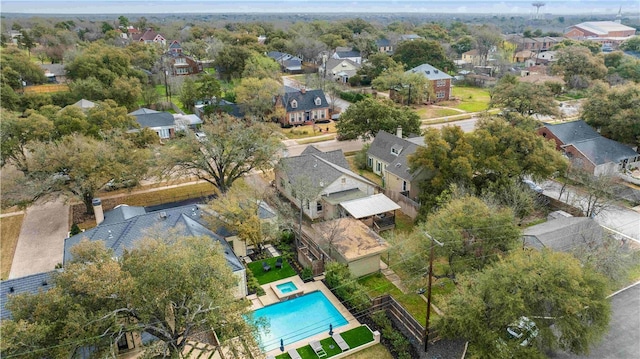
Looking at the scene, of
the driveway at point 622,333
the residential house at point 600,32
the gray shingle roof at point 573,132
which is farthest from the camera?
the residential house at point 600,32

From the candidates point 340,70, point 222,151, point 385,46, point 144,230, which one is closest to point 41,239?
point 144,230

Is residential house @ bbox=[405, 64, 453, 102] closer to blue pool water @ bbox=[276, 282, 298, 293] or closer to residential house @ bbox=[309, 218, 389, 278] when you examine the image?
residential house @ bbox=[309, 218, 389, 278]

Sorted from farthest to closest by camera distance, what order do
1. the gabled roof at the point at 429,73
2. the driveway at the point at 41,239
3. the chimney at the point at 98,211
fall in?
the gabled roof at the point at 429,73
the chimney at the point at 98,211
the driveway at the point at 41,239

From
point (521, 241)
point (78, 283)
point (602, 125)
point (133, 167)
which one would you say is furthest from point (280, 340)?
point (602, 125)

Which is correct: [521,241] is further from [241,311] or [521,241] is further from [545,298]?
[241,311]

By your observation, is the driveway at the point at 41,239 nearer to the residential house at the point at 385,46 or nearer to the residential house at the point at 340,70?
A: the residential house at the point at 340,70

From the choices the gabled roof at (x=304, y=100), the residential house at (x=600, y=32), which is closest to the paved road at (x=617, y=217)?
the gabled roof at (x=304, y=100)
